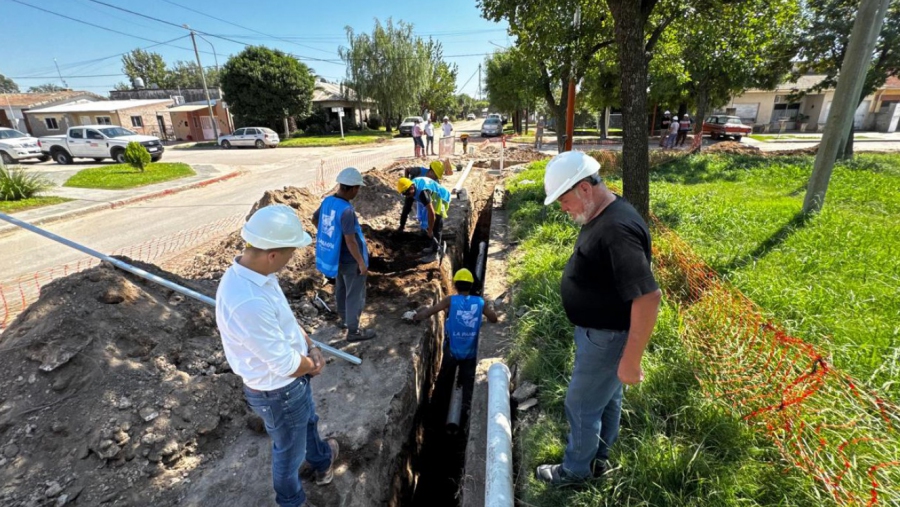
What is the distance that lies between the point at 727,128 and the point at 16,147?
36192 millimetres

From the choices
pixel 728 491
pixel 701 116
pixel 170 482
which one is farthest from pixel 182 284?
pixel 701 116

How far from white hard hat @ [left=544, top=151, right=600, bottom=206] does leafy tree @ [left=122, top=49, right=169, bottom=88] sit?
88.2 metres

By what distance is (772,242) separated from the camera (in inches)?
211

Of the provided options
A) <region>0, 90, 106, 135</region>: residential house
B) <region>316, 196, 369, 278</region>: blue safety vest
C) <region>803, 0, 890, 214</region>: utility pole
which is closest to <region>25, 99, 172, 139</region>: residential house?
<region>0, 90, 106, 135</region>: residential house

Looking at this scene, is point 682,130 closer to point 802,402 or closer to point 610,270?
point 802,402

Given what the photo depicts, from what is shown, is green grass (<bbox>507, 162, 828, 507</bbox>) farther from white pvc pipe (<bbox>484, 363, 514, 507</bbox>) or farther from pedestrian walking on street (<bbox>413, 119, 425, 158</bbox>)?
pedestrian walking on street (<bbox>413, 119, 425, 158</bbox>)

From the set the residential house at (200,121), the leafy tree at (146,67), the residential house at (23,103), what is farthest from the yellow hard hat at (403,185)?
the leafy tree at (146,67)

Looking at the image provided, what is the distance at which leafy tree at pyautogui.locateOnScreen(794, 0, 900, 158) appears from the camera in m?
12.4

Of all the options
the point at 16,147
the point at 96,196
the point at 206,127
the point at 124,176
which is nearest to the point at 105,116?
the point at 206,127

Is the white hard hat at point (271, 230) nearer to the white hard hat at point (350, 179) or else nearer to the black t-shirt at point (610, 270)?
the black t-shirt at point (610, 270)

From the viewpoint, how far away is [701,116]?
19094 mm

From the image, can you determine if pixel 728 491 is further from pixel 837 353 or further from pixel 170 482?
pixel 170 482

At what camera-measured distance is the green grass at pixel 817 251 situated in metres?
3.13

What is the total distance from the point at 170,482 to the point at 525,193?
A: 26.1ft
